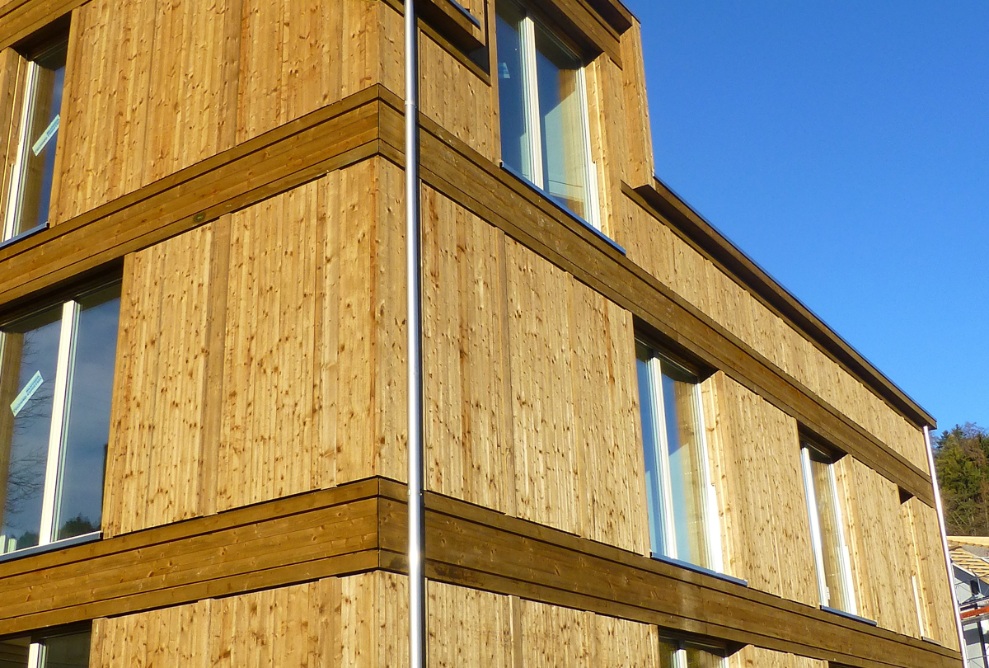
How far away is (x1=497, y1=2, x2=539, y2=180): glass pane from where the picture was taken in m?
10.1

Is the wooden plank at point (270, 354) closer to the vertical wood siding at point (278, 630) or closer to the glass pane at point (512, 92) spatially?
the vertical wood siding at point (278, 630)

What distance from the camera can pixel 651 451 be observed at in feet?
36.0

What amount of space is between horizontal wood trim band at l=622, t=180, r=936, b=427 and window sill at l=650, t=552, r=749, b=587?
3.65 meters

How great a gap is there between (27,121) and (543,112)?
496 centimetres

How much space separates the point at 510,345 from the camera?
28.9ft

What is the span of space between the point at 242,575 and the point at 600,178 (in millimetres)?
5611

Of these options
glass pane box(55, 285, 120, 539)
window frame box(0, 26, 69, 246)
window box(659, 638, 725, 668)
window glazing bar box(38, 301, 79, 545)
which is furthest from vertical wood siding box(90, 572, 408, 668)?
window frame box(0, 26, 69, 246)

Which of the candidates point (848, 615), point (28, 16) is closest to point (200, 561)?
point (28, 16)

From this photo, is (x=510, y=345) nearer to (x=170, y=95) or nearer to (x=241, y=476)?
(x=241, y=476)

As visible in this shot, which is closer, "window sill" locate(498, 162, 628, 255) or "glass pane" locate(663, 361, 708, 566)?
"window sill" locate(498, 162, 628, 255)

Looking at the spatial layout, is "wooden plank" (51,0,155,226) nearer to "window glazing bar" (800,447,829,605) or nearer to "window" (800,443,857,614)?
"window glazing bar" (800,447,829,605)

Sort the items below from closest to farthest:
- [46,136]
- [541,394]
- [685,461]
Result: [541,394]
[46,136]
[685,461]

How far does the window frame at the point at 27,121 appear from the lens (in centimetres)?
1055

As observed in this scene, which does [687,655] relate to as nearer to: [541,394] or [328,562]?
[541,394]
